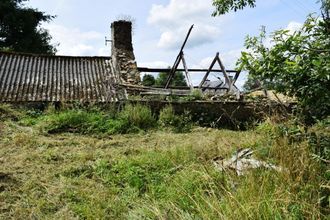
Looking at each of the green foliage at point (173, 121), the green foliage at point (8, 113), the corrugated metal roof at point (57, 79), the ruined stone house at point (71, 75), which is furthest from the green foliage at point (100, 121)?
the corrugated metal roof at point (57, 79)

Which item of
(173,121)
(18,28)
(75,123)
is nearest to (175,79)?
(18,28)

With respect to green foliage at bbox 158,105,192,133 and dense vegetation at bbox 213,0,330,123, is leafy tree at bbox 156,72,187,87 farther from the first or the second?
dense vegetation at bbox 213,0,330,123

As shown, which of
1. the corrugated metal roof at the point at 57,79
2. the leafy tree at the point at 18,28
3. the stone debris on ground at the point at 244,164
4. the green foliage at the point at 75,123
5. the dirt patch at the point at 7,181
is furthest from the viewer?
the leafy tree at the point at 18,28

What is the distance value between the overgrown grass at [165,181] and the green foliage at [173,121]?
117 inches

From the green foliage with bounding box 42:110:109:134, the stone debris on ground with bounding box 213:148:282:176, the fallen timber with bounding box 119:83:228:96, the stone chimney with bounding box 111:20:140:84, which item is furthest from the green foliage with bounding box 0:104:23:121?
the stone debris on ground with bounding box 213:148:282:176

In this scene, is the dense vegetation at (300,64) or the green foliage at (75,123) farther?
the green foliage at (75,123)

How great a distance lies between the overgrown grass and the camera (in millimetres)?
3566

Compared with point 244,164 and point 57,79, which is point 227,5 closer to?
point 244,164

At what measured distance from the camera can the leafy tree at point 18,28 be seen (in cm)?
2791

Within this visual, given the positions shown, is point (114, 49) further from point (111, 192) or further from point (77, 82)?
point (111, 192)

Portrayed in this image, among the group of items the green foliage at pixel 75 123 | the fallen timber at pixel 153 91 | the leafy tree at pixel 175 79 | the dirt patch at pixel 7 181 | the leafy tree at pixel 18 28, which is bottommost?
the dirt patch at pixel 7 181

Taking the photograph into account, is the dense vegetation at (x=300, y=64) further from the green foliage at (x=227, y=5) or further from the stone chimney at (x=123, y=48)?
the stone chimney at (x=123, y=48)

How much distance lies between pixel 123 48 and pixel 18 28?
53.5 feet

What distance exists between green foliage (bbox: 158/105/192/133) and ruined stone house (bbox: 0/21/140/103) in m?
1.90
